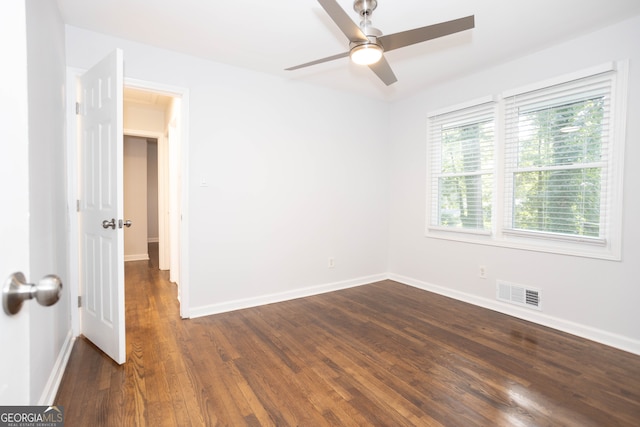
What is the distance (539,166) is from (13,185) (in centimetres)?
368

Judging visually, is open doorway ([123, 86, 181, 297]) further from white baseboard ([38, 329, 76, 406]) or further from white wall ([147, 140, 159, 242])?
white wall ([147, 140, 159, 242])

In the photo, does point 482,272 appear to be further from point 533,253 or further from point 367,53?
point 367,53

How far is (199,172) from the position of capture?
3.19m

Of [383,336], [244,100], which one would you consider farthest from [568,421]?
[244,100]

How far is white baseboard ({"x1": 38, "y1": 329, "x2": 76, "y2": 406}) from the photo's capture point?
69.6 inches

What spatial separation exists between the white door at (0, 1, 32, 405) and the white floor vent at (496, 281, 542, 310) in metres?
3.66

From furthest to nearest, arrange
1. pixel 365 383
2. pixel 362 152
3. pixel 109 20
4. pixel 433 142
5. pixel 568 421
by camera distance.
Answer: pixel 362 152 → pixel 433 142 → pixel 109 20 → pixel 365 383 → pixel 568 421

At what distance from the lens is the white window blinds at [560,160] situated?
106 inches

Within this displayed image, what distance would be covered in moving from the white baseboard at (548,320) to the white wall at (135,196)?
206 inches

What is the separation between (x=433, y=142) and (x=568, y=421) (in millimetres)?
3130

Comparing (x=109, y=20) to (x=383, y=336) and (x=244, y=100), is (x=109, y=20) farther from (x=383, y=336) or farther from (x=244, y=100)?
(x=383, y=336)

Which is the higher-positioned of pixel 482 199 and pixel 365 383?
pixel 482 199

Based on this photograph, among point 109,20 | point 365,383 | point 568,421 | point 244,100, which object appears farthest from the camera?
point 244,100

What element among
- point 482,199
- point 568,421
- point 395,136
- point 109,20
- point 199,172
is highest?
point 109,20
